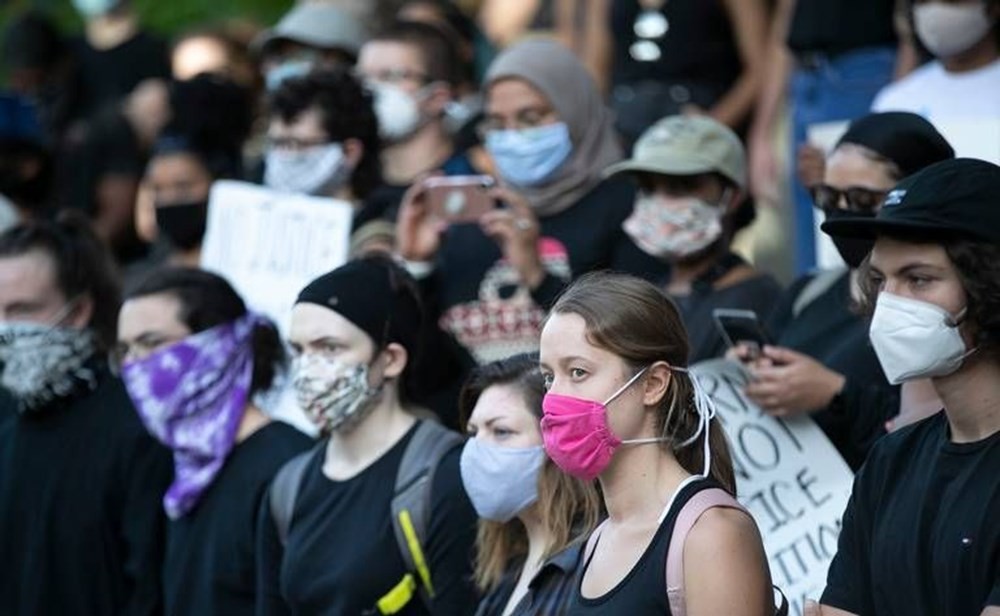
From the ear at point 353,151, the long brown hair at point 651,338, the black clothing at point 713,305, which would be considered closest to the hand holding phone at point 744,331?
the black clothing at point 713,305

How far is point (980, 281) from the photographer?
4.63 metres

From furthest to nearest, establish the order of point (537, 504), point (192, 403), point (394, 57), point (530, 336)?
point (394, 57) < point (530, 336) < point (192, 403) < point (537, 504)

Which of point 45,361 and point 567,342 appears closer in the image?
point 567,342

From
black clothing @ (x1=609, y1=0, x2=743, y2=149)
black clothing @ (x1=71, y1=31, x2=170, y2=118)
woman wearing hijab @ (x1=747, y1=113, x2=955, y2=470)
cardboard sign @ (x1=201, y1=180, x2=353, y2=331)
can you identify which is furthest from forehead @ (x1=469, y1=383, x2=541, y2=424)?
black clothing @ (x1=71, y1=31, x2=170, y2=118)

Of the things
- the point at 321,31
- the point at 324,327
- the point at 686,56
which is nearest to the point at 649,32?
the point at 686,56

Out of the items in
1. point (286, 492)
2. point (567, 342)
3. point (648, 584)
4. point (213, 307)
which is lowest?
point (286, 492)

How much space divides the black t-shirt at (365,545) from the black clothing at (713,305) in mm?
1027

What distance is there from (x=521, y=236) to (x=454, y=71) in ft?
7.46

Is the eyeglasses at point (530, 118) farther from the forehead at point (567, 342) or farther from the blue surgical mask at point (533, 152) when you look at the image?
the forehead at point (567, 342)

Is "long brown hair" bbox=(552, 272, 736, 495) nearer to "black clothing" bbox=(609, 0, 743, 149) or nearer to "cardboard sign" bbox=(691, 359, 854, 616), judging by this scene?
"cardboard sign" bbox=(691, 359, 854, 616)

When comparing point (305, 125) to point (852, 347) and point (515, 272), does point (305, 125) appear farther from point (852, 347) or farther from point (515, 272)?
point (852, 347)

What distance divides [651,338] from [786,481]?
1.51 meters

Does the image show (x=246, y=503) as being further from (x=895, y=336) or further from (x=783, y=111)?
(x=783, y=111)

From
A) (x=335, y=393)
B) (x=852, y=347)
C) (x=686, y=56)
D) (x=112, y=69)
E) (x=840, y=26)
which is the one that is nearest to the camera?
(x=335, y=393)
